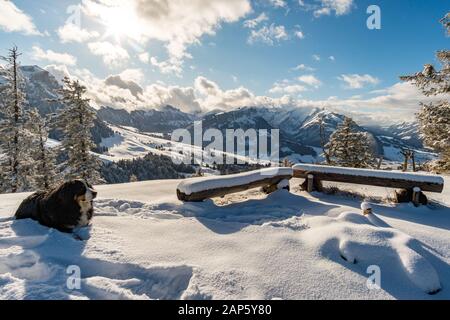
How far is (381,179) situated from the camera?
9594 mm

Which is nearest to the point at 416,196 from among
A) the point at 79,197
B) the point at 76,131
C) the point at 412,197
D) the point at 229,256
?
the point at 412,197

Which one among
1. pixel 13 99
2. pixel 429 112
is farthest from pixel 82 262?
pixel 13 99

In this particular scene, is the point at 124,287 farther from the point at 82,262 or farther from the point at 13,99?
the point at 13,99

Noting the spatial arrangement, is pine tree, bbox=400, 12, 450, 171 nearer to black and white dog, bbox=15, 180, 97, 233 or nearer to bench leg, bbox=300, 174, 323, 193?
bench leg, bbox=300, 174, 323, 193

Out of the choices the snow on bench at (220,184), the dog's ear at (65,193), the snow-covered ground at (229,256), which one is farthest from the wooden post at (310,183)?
the dog's ear at (65,193)

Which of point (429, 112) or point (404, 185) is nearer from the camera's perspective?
point (404, 185)

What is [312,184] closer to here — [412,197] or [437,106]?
[412,197]

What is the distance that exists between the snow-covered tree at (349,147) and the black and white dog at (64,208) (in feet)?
90.9

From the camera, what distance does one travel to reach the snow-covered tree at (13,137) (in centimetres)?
2259

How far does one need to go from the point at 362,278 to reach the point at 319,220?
232 cm

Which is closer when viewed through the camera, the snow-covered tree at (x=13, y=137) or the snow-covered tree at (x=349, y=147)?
the snow-covered tree at (x=13, y=137)

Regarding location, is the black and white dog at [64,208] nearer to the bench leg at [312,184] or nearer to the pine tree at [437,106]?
the bench leg at [312,184]

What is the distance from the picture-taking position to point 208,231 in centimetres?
676

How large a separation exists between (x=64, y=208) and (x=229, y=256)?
4247mm
